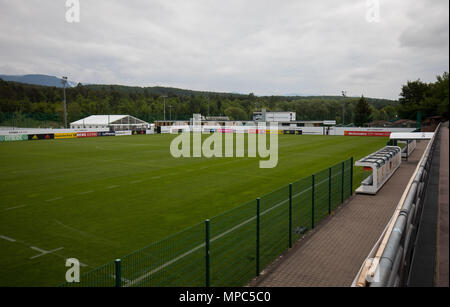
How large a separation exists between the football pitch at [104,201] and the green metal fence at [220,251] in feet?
2.92

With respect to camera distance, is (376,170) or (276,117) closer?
(376,170)

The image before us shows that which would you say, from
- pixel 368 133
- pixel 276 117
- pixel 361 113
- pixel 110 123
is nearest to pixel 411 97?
pixel 361 113

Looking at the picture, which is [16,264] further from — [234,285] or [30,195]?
[30,195]

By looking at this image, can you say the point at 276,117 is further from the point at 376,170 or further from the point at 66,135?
the point at 376,170

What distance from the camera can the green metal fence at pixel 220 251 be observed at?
8.02 m

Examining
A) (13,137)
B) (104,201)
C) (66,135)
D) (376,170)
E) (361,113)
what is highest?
(361,113)

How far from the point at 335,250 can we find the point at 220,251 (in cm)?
321

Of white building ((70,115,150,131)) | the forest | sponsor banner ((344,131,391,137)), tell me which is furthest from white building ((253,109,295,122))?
sponsor banner ((344,131,391,137))

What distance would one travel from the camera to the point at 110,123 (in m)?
83.8

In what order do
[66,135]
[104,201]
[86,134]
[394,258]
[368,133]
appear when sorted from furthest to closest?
1. [368,133]
2. [86,134]
3. [66,135]
4. [104,201]
5. [394,258]

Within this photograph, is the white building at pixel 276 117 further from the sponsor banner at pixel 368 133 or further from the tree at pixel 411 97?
the sponsor banner at pixel 368 133

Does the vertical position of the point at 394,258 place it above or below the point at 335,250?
above
